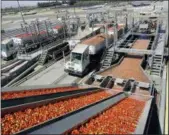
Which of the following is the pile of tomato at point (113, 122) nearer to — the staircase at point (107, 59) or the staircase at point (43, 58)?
the staircase at point (107, 59)

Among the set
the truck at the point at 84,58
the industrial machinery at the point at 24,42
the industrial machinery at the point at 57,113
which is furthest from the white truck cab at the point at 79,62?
the industrial machinery at the point at 24,42

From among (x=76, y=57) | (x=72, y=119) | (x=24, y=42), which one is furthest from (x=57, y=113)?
(x=24, y=42)

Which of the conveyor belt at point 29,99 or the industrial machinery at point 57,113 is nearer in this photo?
the industrial machinery at point 57,113

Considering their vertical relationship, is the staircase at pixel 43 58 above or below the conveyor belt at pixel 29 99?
below

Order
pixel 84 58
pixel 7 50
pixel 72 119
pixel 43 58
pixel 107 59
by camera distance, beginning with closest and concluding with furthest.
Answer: pixel 72 119 → pixel 84 58 → pixel 107 59 → pixel 43 58 → pixel 7 50

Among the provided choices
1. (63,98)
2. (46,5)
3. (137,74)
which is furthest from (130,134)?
(46,5)

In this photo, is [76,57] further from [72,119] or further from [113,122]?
[72,119]
